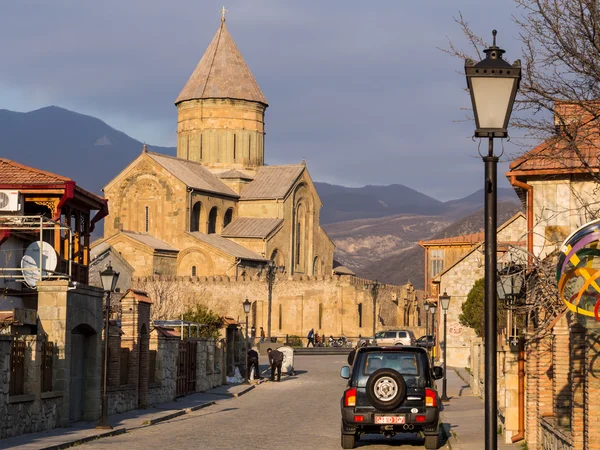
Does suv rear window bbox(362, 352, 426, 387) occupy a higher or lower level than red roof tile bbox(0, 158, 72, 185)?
lower

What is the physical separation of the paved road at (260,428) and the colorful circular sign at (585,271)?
8.92 m

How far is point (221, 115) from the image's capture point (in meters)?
90.7

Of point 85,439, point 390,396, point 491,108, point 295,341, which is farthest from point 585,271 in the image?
point 295,341

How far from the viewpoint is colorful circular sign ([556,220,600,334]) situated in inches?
397

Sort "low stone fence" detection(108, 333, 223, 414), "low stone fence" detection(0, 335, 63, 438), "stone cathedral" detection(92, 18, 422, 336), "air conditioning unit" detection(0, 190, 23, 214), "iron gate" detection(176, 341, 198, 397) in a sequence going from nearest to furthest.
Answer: "low stone fence" detection(0, 335, 63, 438) → "air conditioning unit" detection(0, 190, 23, 214) → "low stone fence" detection(108, 333, 223, 414) → "iron gate" detection(176, 341, 198, 397) → "stone cathedral" detection(92, 18, 422, 336)

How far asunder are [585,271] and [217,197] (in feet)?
259

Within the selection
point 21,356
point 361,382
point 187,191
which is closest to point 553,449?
point 361,382

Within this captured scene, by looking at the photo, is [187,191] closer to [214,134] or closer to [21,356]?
[214,134]

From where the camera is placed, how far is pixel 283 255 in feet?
293

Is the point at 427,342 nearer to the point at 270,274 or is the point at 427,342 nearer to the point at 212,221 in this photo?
the point at 270,274

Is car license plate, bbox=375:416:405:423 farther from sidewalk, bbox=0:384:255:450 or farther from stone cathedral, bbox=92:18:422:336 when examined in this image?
stone cathedral, bbox=92:18:422:336

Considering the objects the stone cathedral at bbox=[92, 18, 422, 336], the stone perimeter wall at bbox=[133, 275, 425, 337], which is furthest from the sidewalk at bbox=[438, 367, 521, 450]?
the stone cathedral at bbox=[92, 18, 422, 336]

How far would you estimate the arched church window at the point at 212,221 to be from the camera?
89.3 metres

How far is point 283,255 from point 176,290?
1233 centimetres
